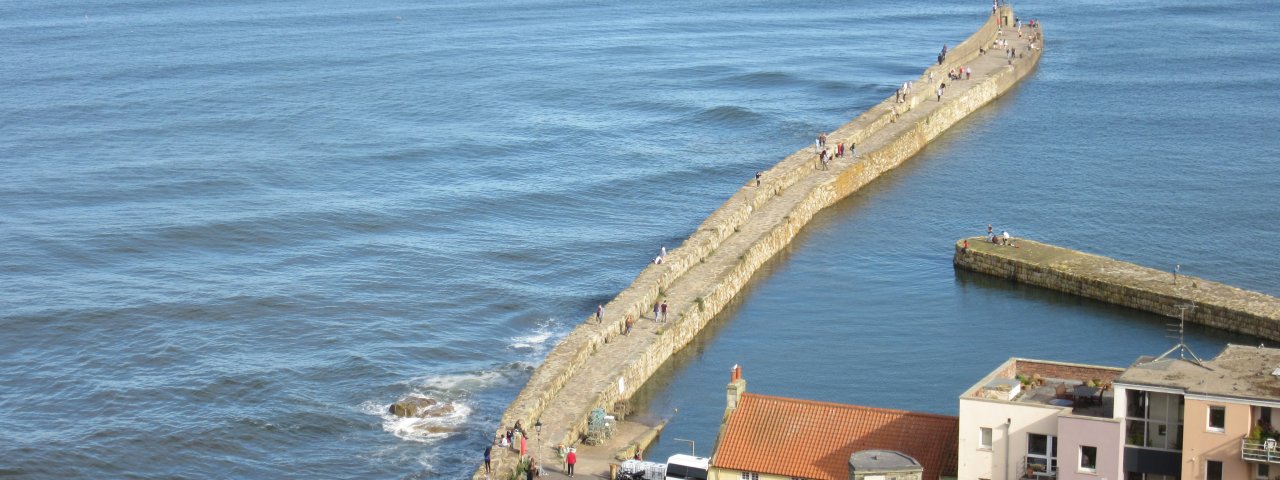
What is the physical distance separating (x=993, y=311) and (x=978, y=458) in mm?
26291

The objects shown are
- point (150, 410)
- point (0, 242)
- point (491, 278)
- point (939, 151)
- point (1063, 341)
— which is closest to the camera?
point (150, 410)

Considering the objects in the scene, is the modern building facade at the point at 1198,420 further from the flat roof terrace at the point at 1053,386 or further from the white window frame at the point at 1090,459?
the flat roof terrace at the point at 1053,386

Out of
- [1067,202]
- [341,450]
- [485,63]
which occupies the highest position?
[485,63]

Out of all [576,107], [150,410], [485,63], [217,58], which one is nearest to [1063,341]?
[150,410]

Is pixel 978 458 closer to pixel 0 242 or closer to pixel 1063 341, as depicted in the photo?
pixel 1063 341

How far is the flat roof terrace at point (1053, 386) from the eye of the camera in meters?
34.5

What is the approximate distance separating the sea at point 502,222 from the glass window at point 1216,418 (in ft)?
55.9

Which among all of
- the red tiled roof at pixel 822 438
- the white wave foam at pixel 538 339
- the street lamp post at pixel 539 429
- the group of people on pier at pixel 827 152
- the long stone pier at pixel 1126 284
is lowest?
the street lamp post at pixel 539 429

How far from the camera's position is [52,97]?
364 ft

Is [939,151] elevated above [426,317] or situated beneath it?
elevated above

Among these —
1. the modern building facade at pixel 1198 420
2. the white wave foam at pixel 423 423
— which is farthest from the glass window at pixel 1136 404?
the white wave foam at pixel 423 423

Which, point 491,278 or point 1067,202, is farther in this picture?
point 1067,202

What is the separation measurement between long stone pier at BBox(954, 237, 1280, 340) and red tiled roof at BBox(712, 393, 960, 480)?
23779 millimetres

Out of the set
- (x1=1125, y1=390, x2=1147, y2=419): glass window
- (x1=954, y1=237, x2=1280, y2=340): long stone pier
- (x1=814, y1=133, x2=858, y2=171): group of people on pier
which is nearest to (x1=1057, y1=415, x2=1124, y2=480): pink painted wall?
(x1=1125, y1=390, x2=1147, y2=419): glass window
